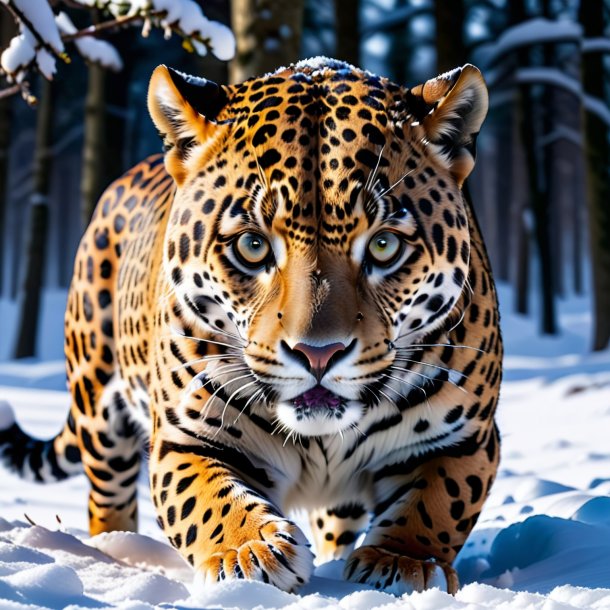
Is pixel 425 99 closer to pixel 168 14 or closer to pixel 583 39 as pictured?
pixel 168 14

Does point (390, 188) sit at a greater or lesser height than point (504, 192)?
lesser

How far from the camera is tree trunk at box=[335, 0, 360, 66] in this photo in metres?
10.8

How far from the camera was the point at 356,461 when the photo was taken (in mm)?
3008

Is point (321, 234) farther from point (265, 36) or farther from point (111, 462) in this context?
point (265, 36)

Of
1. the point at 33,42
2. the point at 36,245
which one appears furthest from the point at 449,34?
the point at 33,42

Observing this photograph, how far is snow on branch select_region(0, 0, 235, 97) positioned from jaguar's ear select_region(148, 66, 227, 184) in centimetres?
99

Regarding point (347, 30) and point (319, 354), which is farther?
point (347, 30)

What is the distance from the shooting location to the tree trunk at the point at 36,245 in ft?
44.4

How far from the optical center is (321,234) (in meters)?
2.57

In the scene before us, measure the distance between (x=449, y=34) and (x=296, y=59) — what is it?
4120 mm

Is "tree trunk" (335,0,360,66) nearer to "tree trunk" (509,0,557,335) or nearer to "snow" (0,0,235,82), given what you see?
"tree trunk" (509,0,557,335)

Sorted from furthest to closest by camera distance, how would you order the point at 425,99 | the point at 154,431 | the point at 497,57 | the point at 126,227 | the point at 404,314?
the point at 497,57, the point at 126,227, the point at 154,431, the point at 425,99, the point at 404,314

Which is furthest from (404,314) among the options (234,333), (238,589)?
(238,589)

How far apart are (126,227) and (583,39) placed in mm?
8872
